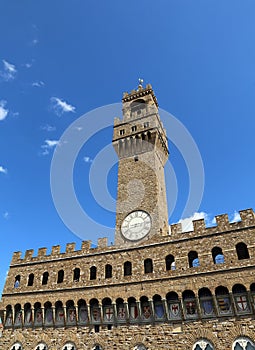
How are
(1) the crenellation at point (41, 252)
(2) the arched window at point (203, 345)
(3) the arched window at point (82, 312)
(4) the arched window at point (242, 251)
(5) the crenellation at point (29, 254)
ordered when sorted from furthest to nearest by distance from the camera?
1. (5) the crenellation at point (29, 254)
2. (1) the crenellation at point (41, 252)
3. (3) the arched window at point (82, 312)
4. (4) the arched window at point (242, 251)
5. (2) the arched window at point (203, 345)

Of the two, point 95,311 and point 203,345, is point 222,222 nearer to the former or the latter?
point 203,345

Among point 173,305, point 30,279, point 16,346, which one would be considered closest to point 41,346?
point 16,346

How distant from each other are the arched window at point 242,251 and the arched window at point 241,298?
2.14m

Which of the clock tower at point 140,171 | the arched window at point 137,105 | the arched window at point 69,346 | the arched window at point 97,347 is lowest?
the arched window at point 97,347

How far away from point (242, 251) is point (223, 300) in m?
3.50

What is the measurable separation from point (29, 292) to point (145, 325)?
34.7 ft

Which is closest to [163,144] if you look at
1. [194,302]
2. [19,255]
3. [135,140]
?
[135,140]

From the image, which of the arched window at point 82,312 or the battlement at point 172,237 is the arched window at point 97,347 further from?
the battlement at point 172,237

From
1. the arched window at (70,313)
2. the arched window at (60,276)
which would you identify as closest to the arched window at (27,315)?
the arched window at (60,276)

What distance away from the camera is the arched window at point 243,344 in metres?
16.0

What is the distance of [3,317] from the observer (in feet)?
77.3

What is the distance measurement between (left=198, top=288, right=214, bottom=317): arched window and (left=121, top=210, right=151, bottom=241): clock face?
20.1 ft

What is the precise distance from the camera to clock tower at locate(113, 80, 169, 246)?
2306 cm

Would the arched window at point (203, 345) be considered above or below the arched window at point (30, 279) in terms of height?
below
